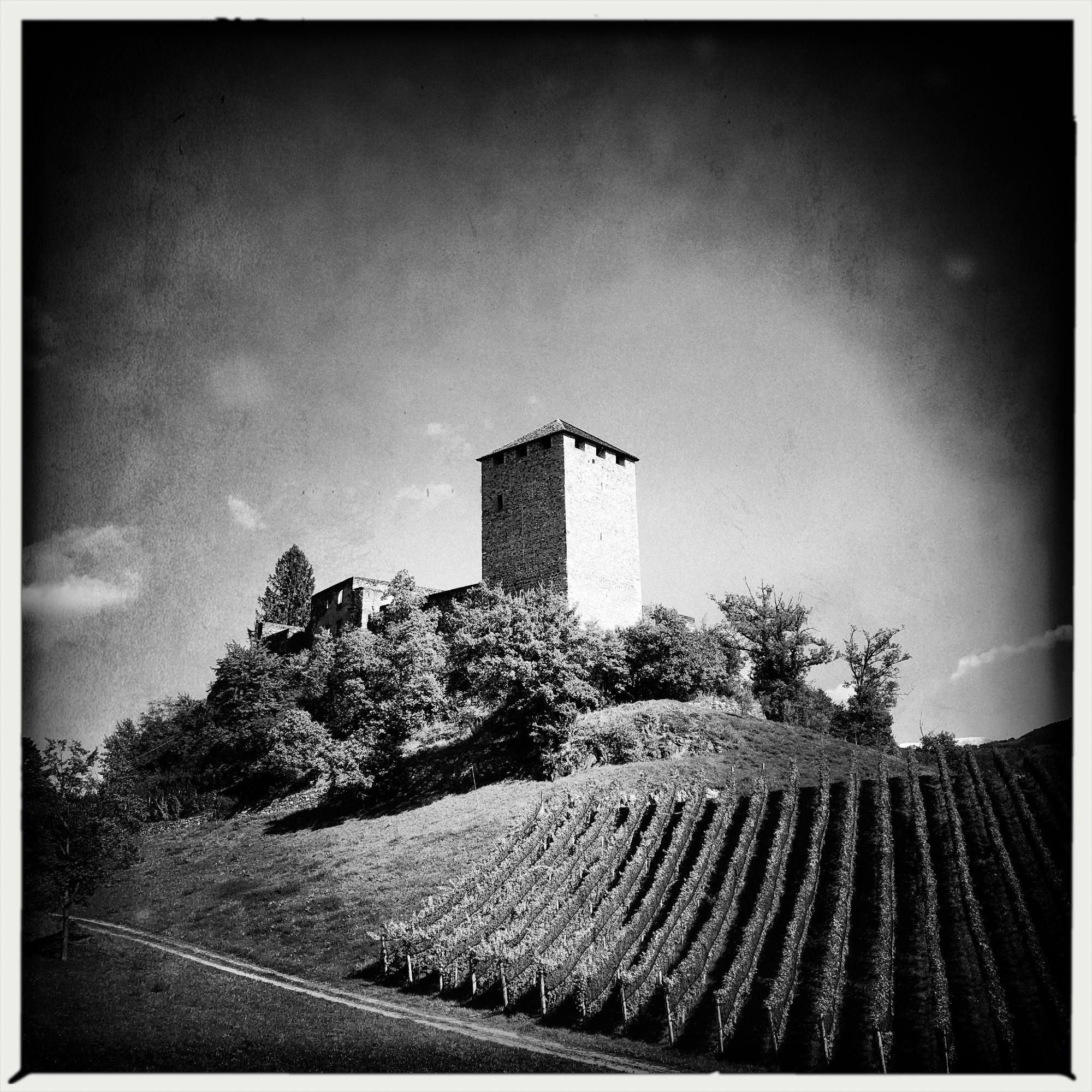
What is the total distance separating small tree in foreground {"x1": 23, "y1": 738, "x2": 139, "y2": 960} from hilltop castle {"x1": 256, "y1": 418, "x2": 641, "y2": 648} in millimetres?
11312

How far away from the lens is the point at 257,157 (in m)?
8.59

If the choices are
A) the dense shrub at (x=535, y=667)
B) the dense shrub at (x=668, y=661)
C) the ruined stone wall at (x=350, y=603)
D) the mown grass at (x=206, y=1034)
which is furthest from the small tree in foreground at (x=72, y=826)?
the ruined stone wall at (x=350, y=603)

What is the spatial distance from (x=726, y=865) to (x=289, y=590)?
13.5 m

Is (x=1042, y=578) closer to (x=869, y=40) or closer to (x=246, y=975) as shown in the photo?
(x=869, y=40)

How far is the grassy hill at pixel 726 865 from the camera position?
712 cm

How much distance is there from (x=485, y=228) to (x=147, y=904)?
32.8ft

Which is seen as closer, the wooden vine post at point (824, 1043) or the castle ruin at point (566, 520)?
the wooden vine post at point (824, 1043)

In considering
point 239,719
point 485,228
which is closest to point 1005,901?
point 485,228

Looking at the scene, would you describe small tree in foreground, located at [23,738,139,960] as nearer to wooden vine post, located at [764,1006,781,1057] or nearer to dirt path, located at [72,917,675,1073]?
dirt path, located at [72,917,675,1073]

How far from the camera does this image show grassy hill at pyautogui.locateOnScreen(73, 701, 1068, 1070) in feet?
23.4

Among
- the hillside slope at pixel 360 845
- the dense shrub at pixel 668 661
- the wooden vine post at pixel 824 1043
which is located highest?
the dense shrub at pixel 668 661

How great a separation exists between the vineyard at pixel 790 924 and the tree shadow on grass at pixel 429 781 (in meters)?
3.36

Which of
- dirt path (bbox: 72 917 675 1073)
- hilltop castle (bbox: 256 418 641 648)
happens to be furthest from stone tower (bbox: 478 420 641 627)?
dirt path (bbox: 72 917 675 1073)

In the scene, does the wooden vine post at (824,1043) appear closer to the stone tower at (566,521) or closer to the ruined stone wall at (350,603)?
the stone tower at (566,521)
